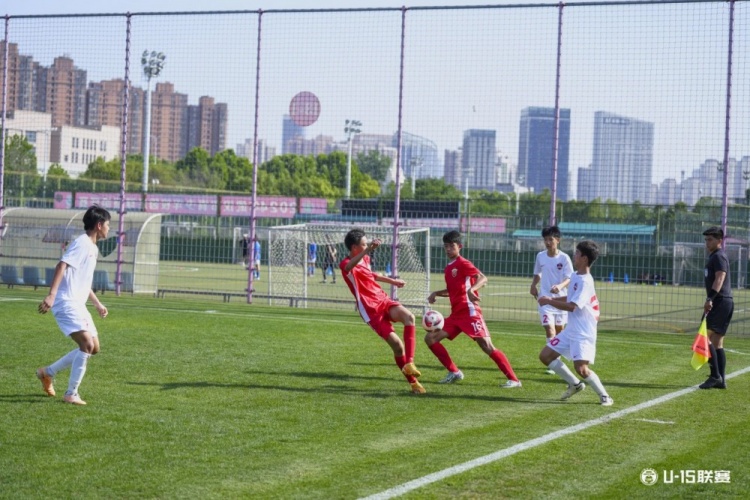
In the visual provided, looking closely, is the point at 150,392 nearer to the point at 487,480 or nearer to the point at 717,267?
the point at 487,480

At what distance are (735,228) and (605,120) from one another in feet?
12.9

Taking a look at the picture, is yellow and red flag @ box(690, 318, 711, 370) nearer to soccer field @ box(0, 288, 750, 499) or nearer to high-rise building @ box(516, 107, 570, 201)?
soccer field @ box(0, 288, 750, 499)

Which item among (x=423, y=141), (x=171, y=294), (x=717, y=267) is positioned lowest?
(x=171, y=294)

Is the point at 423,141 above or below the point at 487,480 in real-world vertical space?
above

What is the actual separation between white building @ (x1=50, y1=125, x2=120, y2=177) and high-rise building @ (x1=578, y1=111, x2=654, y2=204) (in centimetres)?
12676

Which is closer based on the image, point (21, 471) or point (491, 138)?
point (21, 471)

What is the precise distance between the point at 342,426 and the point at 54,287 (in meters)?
3.19

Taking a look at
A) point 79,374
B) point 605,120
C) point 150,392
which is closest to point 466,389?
point 150,392

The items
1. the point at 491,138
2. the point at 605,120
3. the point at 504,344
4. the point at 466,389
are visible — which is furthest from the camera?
the point at 491,138

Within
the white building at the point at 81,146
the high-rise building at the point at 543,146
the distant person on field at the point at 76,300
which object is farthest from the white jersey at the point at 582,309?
the white building at the point at 81,146

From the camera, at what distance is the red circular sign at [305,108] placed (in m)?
24.0

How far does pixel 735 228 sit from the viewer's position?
21.6 meters

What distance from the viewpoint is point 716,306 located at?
12.9 meters

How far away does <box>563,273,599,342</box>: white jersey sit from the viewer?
10773 mm
